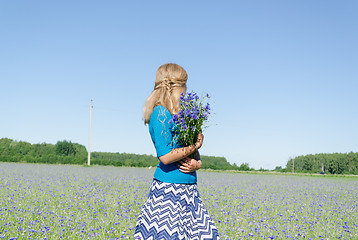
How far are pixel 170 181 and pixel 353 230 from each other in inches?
211

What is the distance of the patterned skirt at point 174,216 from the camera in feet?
9.66

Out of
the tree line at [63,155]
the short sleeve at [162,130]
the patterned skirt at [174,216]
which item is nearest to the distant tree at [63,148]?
the tree line at [63,155]

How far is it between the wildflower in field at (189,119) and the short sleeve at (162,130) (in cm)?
7

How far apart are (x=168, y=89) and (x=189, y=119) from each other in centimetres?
37

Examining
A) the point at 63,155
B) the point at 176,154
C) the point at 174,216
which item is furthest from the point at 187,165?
the point at 63,155

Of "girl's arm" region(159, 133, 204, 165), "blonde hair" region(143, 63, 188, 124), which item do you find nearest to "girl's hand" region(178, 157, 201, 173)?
"girl's arm" region(159, 133, 204, 165)

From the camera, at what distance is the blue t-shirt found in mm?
2906

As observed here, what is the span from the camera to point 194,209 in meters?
3.11

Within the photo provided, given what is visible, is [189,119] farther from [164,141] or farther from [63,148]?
[63,148]

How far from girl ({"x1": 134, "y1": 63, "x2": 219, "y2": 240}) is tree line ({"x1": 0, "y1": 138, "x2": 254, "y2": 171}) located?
41343 millimetres

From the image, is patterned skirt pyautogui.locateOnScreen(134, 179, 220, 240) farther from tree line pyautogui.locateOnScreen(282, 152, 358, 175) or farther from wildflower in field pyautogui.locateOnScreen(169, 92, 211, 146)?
tree line pyautogui.locateOnScreen(282, 152, 358, 175)

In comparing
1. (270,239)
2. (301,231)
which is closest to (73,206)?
(270,239)

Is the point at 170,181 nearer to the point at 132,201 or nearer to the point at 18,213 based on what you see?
the point at 18,213

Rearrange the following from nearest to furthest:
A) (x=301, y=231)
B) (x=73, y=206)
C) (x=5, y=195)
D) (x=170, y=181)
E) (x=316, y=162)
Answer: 1. (x=170, y=181)
2. (x=301, y=231)
3. (x=73, y=206)
4. (x=5, y=195)
5. (x=316, y=162)
